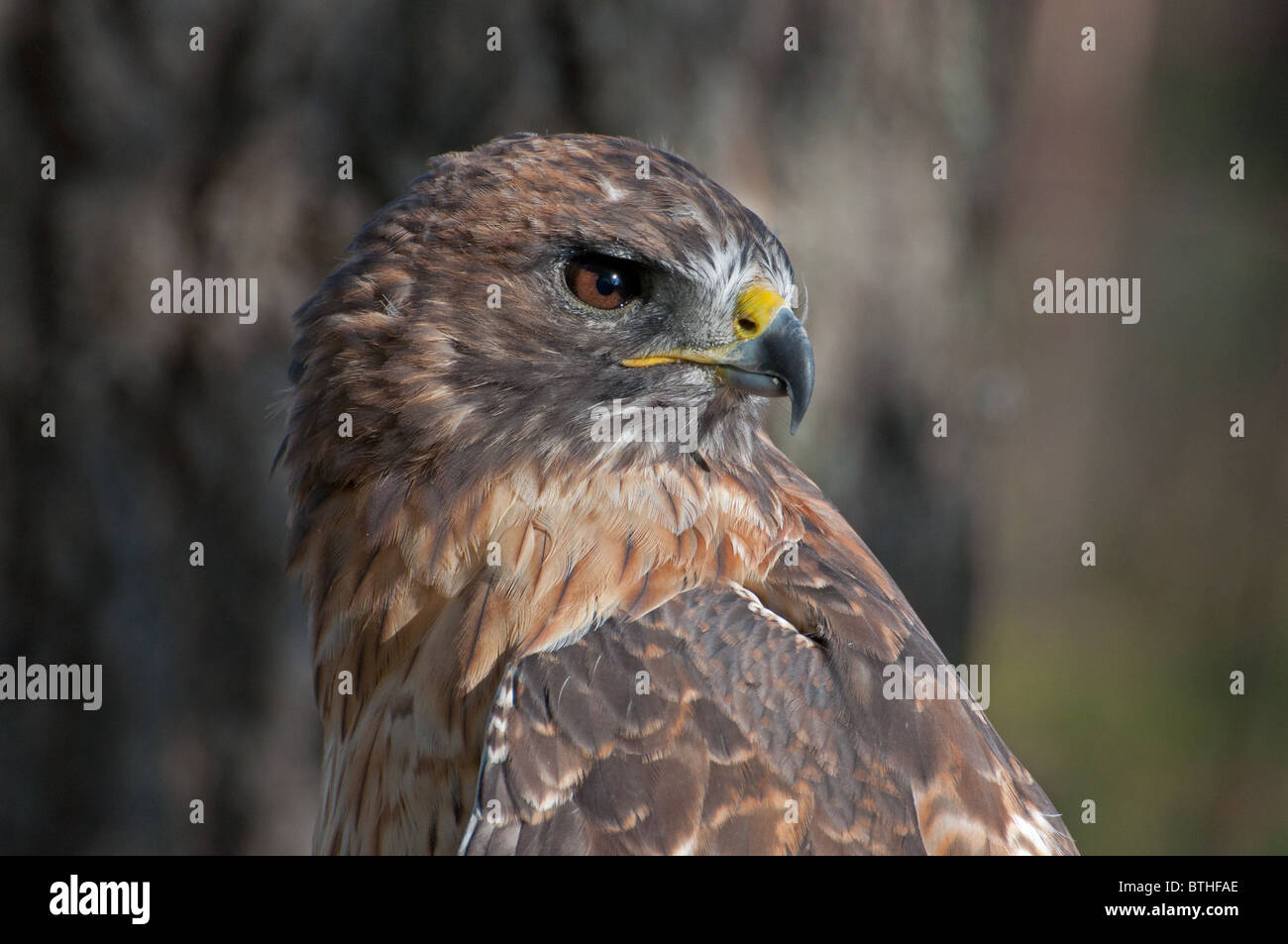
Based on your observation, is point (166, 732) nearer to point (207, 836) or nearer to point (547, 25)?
point (207, 836)

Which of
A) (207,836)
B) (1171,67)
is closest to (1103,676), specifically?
(1171,67)

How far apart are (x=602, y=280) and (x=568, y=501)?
1.76 ft

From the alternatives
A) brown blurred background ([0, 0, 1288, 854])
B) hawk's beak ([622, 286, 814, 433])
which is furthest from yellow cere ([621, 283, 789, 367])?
brown blurred background ([0, 0, 1288, 854])

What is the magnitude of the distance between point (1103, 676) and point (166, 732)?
857 cm

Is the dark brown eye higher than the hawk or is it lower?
higher

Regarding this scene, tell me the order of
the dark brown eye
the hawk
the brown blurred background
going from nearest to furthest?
the hawk < the dark brown eye < the brown blurred background

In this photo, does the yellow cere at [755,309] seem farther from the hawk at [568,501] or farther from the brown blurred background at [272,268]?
the brown blurred background at [272,268]

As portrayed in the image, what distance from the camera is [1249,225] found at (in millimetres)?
10969

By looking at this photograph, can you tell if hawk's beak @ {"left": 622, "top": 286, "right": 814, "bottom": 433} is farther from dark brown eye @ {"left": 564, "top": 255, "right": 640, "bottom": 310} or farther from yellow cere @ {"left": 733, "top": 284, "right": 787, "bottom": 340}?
dark brown eye @ {"left": 564, "top": 255, "right": 640, "bottom": 310}

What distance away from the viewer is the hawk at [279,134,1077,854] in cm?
296

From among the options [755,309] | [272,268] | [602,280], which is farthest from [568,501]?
[272,268]

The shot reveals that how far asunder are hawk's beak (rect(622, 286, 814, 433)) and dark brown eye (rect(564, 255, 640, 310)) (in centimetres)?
15

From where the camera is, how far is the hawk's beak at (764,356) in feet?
10.3

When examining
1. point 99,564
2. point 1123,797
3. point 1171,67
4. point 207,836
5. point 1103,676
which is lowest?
point 1123,797
